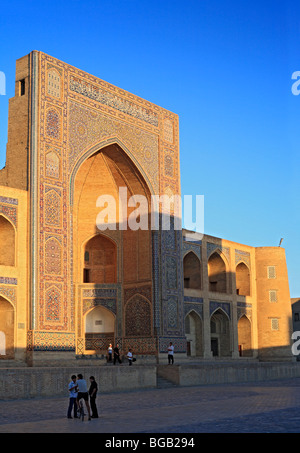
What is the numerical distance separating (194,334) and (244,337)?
4111mm

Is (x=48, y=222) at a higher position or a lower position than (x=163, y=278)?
higher

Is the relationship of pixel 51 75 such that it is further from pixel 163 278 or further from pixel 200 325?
pixel 200 325

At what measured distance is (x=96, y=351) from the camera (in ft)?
72.0

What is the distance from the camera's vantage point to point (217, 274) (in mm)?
27922

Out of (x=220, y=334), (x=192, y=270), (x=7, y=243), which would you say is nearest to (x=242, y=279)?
(x=220, y=334)

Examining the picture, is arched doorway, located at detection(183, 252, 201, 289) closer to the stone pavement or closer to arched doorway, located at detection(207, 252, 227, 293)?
arched doorway, located at detection(207, 252, 227, 293)

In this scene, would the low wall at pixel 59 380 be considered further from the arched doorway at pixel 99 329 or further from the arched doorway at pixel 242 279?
the arched doorway at pixel 242 279

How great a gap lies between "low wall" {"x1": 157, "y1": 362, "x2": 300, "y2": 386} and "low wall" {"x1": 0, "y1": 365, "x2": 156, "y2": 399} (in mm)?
1088

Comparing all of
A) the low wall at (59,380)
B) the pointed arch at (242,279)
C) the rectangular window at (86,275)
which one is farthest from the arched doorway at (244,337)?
the low wall at (59,380)

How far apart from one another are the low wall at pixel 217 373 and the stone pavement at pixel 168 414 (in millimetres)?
3746

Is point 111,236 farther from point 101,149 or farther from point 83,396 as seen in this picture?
point 83,396
